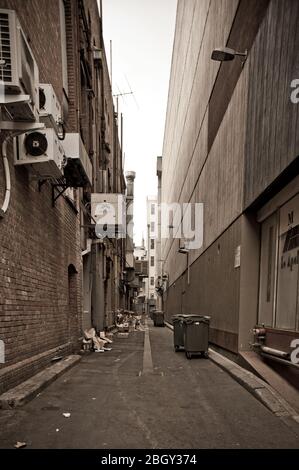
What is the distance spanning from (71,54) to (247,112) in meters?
5.65

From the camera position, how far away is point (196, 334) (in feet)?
32.8

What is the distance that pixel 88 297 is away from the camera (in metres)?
14.1

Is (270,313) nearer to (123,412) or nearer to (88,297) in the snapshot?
(123,412)

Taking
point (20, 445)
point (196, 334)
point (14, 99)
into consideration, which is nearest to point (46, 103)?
point (14, 99)

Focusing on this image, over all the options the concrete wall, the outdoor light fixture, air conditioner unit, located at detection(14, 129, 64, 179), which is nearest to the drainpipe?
air conditioner unit, located at detection(14, 129, 64, 179)

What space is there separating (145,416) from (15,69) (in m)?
4.65

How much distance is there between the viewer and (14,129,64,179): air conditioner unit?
5.86 m

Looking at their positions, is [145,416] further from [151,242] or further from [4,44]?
[151,242]

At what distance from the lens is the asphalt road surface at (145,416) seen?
153 inches

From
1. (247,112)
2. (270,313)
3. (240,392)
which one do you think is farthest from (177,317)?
(247,112)

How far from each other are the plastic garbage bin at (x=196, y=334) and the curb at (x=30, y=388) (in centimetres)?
351

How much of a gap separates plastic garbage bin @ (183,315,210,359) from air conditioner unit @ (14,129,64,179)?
5657 mm

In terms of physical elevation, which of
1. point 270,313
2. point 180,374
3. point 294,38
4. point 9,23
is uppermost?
point 294,38

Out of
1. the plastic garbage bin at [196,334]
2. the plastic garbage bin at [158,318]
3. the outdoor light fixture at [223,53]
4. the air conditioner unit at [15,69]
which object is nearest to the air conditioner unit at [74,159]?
the air conditioner unit at [15,69]
